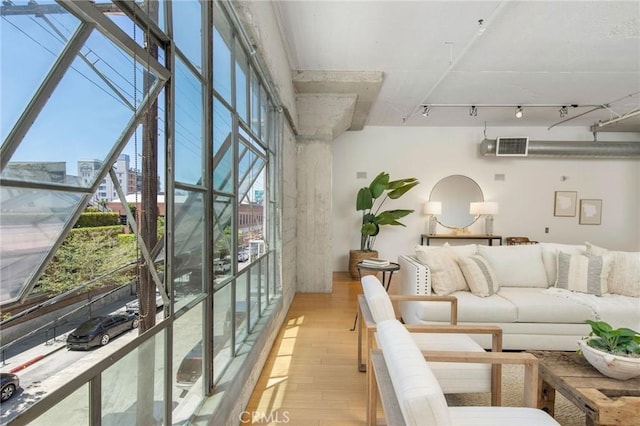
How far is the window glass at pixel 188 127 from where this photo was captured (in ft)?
4.20

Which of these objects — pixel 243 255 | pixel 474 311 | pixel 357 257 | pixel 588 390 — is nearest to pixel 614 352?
pixel 588 390

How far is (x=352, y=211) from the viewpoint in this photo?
6215 millimetres

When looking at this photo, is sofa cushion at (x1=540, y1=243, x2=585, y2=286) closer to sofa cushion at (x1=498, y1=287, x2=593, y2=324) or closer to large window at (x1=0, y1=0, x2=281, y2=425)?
sofa cushion at (x1=498, y1=287, x2=593, y2=324)

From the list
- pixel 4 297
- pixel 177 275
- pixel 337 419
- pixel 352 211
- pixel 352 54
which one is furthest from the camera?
pixel 352 211

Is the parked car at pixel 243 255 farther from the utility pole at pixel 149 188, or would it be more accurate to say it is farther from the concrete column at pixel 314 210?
the concrete column at pixel 314 210

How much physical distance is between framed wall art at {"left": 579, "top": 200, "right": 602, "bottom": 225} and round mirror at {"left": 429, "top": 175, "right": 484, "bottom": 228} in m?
2.07

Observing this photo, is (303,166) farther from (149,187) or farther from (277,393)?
(149,187)

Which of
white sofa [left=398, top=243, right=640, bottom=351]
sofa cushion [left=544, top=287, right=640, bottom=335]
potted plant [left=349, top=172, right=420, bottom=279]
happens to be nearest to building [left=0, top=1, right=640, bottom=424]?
potted plant [left=349, top=172, right=420, bottom=279]

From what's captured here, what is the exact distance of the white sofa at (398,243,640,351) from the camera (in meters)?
2.63

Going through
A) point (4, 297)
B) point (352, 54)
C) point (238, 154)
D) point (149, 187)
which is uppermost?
point (352, 54)

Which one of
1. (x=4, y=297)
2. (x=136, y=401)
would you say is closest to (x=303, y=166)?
(x=136, y=401)

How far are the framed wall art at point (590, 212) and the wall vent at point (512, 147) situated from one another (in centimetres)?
180

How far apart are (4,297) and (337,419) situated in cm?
180

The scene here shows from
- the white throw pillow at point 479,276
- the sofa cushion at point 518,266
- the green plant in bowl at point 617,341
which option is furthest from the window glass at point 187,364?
the sofa cushion at point 518,266
